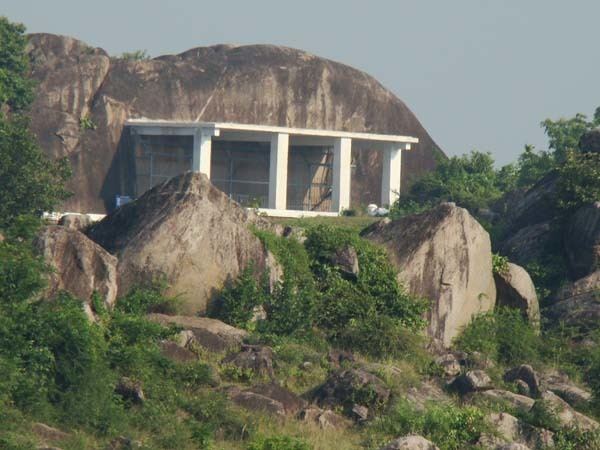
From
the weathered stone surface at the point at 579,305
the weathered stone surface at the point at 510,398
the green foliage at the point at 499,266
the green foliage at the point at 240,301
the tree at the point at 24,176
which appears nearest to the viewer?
the weathered stone surface at the point at 510,398

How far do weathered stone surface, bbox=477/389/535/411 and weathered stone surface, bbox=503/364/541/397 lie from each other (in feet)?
3.35

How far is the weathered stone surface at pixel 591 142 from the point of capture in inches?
1580

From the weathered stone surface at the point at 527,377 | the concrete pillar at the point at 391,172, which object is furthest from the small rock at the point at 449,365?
the concrete pillar at the point at 391,172

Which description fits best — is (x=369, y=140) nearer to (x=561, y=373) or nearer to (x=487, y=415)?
(x=561, y=373)

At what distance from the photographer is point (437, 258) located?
34.2 meters

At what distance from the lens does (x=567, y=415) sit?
26.8 metres

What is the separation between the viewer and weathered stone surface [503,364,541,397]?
29.2 meters

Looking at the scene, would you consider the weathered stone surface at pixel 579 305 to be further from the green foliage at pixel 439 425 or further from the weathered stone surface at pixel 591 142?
the green foliage at pixel 439 425

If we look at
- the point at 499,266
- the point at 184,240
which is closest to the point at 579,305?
the point at 499,266

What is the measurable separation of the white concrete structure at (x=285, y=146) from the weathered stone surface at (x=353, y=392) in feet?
102

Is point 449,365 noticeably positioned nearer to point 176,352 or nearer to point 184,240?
point 176,352

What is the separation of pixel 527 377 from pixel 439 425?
4.45 metres

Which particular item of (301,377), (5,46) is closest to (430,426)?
(301,377)

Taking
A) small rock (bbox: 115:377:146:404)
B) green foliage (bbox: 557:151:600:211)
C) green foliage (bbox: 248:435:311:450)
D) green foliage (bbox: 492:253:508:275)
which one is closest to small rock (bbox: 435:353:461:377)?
green foliage (bbox: 492:253:508:275)
